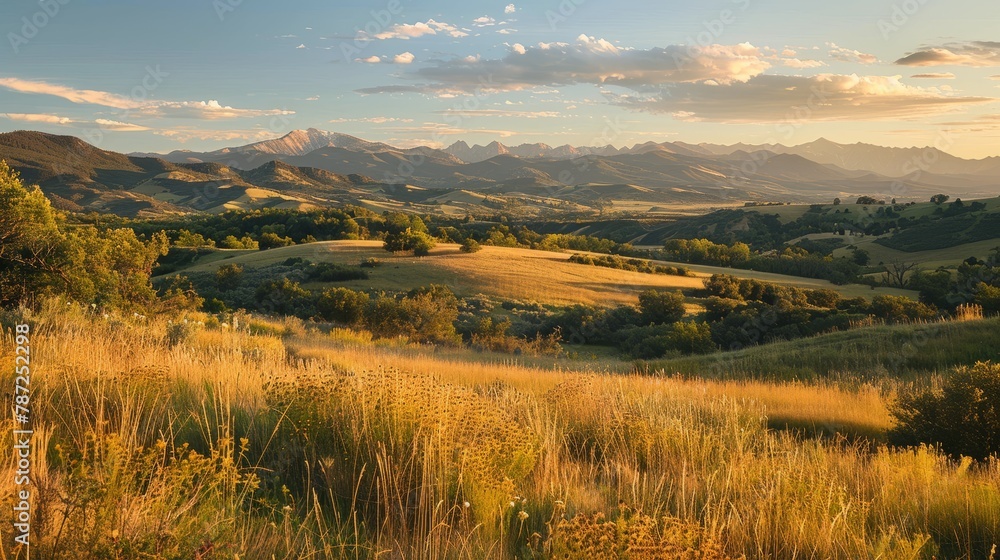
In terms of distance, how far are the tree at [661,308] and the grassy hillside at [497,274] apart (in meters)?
4.35

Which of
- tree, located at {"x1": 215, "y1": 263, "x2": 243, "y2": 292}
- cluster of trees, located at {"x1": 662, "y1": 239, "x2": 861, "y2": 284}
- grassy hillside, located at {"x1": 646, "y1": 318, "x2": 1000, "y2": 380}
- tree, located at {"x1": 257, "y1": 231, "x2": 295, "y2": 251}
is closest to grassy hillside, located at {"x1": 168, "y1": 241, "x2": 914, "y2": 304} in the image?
tree, located at {"x1": 215, "y1": 263, "x2": 243, "y2": 292}

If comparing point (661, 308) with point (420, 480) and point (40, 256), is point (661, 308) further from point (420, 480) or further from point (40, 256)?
point (420, 480)

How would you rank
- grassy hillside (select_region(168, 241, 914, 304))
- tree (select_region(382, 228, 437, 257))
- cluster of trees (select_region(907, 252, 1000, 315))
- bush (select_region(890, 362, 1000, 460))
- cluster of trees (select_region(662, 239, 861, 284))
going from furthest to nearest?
1. cluster of trees (select_region(662, 239, 861, 284))
2. tree (select_region(382, 228, 437, 257))
3. grassy hillside (select_region(168, 241, 914, 304))
4. cluster of trees (select_region(907, 252, 1000, 315))
5. bush (select_region(890, 362, 1000, 460))

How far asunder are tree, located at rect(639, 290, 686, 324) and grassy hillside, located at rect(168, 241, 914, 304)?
4.35 meters

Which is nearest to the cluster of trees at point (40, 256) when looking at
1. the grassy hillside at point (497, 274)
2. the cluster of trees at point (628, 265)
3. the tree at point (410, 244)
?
the grassy hillside at point (497, 274)

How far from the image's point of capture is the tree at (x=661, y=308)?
39250mm

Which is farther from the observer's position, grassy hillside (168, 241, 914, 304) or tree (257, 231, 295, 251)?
tree (257, 231, 295, 251)

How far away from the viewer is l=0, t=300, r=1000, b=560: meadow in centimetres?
349

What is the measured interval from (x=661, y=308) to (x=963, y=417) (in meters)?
32.4

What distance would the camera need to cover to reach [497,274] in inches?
2050

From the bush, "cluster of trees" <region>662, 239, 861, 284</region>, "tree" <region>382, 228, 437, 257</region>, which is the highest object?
the bush

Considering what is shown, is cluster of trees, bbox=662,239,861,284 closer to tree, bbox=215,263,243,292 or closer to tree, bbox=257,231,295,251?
tree, bbox=257,231,295,251

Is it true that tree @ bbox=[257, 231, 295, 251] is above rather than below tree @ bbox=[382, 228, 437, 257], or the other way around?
below

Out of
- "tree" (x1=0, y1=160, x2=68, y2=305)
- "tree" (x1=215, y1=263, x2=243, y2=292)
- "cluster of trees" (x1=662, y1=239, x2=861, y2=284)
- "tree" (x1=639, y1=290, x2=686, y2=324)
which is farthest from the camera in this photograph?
"cluster of trees" (x1=662, y1=239, x2=861, y2=284)
